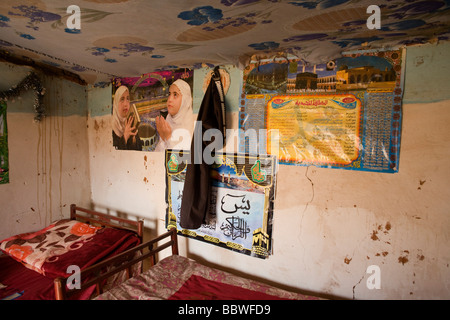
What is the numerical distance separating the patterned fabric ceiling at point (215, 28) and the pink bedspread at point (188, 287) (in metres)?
1.70

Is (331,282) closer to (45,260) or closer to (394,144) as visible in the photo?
(394,144)

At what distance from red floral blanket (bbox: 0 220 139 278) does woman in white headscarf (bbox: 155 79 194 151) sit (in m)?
1.02

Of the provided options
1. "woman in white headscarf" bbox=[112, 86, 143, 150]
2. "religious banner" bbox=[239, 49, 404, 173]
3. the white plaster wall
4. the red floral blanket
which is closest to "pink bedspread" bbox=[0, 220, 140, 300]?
the red floral blanket

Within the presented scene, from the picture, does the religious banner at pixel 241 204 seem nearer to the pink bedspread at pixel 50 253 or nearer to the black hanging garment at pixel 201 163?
the black hanging garment at pixel 201 163

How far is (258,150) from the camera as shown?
1799 mm

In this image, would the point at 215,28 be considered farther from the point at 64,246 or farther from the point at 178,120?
the point at 64,246

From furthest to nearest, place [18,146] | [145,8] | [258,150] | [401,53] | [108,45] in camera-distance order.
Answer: [18,146] → [258,150] → [108,45] → [401,53] → [145,8]

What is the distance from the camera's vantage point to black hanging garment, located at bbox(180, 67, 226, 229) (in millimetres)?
1807

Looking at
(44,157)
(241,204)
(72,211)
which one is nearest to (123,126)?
(44,157)

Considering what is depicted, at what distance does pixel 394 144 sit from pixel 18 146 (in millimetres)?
3335

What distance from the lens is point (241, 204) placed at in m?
1.87

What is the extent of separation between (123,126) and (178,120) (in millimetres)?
815

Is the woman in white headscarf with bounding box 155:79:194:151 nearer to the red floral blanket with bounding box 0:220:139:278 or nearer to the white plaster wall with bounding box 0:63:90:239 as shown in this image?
the red floral blanket with bounding box 0:220:139:278
